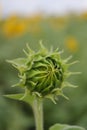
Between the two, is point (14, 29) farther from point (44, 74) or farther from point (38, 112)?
point (44, 74)

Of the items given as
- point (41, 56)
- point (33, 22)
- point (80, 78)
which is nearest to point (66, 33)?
point (33, 22)

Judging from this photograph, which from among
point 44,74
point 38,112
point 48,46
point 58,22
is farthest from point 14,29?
point 44,74

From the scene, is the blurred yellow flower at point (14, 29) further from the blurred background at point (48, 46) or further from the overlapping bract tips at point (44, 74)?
the overlapping bract tips at point (44, 74)

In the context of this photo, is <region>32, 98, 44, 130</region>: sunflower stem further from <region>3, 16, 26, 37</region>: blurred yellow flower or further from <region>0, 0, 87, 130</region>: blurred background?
<region>3, 16, 26, 37</region>: blurred yellow flower

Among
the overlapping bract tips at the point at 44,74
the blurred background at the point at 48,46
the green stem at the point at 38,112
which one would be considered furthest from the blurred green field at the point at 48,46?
the overlapping bract tips at the point at 44,74

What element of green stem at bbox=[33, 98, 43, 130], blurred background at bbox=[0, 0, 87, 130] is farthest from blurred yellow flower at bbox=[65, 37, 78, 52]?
green stem at bbox=[33, 98, 43, 130]

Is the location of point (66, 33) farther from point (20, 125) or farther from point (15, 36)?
point (20, 125)

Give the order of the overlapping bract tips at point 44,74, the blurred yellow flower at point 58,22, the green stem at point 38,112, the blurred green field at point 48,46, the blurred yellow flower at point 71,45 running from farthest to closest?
1. the blurred yellow flower at point 58,22
2. the blurred yellow flower at point 71,45
3. the blurred green field at point 48,46
4. the green stem at point 38,112
5. the overlapping bract tips at point 44,74
